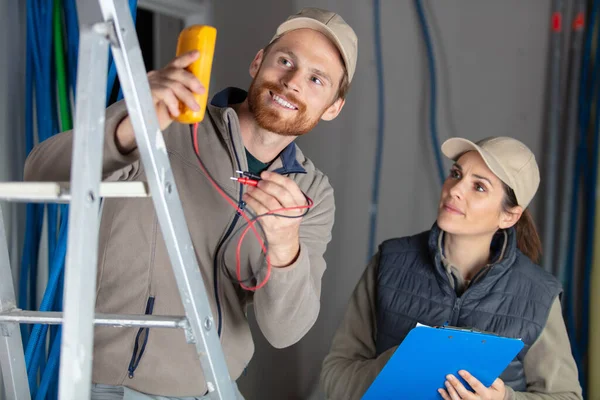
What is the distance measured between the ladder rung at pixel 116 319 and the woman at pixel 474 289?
3.17ft

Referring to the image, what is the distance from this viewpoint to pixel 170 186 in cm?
93

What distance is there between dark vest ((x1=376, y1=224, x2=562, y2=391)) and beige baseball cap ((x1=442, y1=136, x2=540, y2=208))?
0.49ft

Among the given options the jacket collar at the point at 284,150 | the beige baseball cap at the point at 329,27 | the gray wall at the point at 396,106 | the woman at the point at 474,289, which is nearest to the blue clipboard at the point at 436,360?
the woman at the point at 474,289

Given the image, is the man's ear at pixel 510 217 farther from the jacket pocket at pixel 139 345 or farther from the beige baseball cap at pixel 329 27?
the jacket pocket at pixel 139 345

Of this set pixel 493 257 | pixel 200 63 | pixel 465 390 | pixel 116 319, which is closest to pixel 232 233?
pixel 116 319

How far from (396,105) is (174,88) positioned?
78.6 inches

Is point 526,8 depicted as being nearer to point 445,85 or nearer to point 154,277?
point 445,85

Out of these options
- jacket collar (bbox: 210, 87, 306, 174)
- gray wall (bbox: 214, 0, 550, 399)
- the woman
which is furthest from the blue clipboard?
gray wall (bbox: 214, 0, 550, 399)

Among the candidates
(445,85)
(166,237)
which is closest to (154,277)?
(166,237)

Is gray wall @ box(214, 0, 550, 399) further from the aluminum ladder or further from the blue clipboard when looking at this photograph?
the aluminum ladder

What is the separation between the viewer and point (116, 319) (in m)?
1.05

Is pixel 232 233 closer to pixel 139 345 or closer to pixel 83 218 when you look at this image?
pixel 139 345

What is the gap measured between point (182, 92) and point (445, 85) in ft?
6.49

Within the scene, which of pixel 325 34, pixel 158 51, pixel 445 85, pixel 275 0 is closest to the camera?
pixel 325 34
